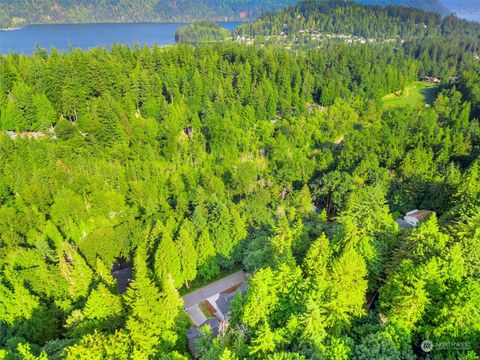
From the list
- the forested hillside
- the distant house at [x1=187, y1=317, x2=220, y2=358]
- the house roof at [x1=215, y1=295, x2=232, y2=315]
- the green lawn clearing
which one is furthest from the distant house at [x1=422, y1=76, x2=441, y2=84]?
the distant house at [x1=187, y1=317, x2=220, y2=358]

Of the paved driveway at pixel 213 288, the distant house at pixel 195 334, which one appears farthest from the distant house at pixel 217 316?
the paved driveway at pixel 213 288

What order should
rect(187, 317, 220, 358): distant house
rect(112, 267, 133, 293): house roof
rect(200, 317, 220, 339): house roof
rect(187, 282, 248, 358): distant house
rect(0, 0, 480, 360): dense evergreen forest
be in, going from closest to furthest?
rect(0, 0, 480, 360): dense evergreen forest, rect(187, 317, 220, 358): distant house, rect(187, 282, 248, 358): distant house, rect(200, 317, 220, 339): house roof, rect(112, 267, 133, 293): house roof

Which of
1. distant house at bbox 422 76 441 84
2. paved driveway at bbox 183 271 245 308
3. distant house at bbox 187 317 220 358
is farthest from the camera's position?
distant house at bbox 422 76 441 84

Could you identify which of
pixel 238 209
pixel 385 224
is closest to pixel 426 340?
pixel 385 224

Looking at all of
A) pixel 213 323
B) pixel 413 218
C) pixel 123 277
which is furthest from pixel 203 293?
pixel 413 218

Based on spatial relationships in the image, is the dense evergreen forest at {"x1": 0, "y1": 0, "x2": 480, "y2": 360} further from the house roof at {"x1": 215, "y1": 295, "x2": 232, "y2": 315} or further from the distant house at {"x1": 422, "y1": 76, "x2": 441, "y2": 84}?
the distant house at {"x1": 422, "y1": 76, "x2": 441, "y2": 84}

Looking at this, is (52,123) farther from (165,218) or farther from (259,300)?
(259,300)
